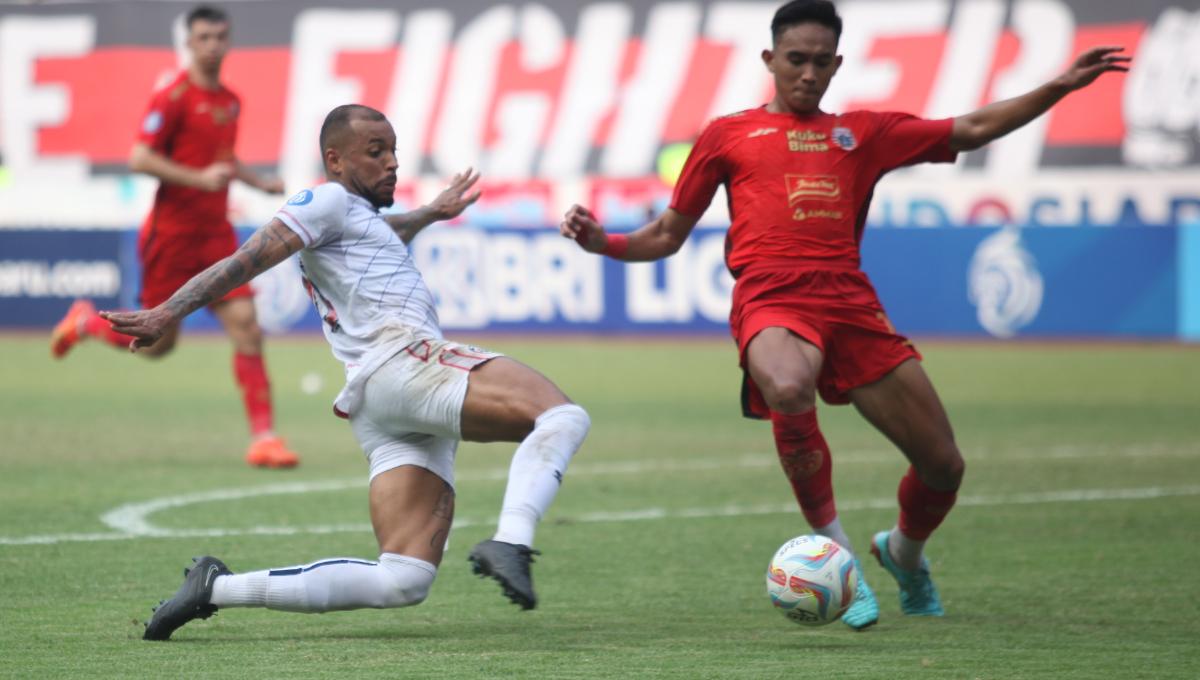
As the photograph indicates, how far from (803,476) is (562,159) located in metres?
26.5

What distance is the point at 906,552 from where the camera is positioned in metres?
6.41

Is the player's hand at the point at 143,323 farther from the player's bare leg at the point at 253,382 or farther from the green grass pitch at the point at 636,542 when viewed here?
the player's bare leg at the point at 253,382

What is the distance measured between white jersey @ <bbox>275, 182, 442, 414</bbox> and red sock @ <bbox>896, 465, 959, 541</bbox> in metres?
1.83

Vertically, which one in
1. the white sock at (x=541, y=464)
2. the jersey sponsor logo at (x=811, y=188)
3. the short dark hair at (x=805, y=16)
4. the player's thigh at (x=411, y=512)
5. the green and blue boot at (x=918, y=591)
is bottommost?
the green and blue boot at (x=918, y=591)

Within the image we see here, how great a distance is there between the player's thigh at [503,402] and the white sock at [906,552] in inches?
60.7

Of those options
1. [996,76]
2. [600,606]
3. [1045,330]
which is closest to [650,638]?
[600,606]

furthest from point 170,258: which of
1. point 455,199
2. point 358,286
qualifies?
point 358,286

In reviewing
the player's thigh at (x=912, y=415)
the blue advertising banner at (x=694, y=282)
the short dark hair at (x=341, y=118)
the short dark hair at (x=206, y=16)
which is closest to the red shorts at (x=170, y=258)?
the short dark hair at (x=206, y=16)

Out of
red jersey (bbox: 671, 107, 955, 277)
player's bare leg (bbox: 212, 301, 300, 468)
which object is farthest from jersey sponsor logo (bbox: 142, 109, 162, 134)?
red jersey (bbox: 671, 107, 955, 277)

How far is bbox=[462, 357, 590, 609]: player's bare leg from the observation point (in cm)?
529

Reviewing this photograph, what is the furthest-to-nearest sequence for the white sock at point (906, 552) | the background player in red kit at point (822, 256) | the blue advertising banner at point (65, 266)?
the blue advertising banner at point (65, 266) → the white sock at point (906, 552) → the background player in red kit at point (822, 256)

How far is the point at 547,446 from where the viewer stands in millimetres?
5414

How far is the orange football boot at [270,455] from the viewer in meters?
10.8

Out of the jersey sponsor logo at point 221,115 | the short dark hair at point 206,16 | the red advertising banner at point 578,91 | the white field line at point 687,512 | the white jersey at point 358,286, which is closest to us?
the white jersey at point 358,286
